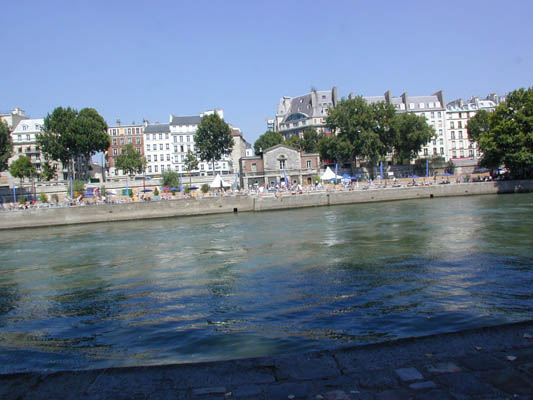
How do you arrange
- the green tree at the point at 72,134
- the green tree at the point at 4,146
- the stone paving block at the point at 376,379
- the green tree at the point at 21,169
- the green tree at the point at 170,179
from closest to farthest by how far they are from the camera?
1. the stone paving block at the point at 376,379
2. the green tree at the point at 4,146
3. the green tree at the point at 170,179
4. the green tree at the point at 72,134
5. the green tree at the point at 21,169

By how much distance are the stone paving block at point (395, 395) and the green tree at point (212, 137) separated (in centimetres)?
8143

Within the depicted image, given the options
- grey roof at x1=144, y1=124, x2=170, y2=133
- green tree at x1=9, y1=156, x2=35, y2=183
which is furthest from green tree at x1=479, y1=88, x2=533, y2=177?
green tree at x1=9, y1=156, x2=35, y2=183

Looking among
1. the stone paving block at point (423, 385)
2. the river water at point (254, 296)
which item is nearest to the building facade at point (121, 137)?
the river water at point (254, 296)

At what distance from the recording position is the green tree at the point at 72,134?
74.7 m

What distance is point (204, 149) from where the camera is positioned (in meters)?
84.4

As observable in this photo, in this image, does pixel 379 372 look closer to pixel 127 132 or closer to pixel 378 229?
pixel 378 229

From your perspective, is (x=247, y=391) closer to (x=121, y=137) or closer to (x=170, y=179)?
(x=170, y=179)

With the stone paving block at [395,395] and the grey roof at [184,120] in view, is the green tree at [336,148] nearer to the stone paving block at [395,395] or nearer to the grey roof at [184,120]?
the grey roof at [184,120]

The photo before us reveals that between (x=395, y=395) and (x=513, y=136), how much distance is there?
5768cm

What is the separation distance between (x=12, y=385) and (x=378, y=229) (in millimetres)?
22522

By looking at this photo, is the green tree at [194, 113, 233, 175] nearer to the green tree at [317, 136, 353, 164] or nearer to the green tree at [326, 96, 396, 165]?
the green tree at [317, 136, 353, 164]

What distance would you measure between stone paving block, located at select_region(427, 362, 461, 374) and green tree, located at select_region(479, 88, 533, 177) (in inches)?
2181

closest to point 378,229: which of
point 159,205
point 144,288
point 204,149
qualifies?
point 144,288

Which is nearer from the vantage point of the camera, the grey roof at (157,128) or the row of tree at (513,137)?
the row of tree at (513,137)
